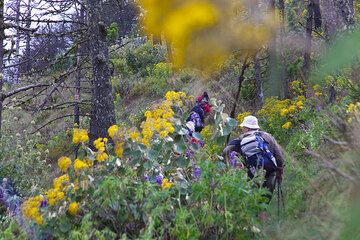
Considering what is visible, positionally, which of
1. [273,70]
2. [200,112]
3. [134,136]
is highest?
[134,136]

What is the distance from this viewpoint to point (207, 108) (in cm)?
908

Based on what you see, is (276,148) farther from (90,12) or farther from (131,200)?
(90,12)

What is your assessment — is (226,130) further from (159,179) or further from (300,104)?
(300,104)

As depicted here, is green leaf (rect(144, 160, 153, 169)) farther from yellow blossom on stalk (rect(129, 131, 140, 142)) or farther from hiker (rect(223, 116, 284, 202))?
hiker (rect(223, 116, 284, 202))

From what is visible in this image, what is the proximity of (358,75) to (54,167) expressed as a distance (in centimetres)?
1205

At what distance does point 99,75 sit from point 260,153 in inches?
119

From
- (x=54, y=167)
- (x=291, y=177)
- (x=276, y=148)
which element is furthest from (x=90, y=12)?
(x=54, y=167)

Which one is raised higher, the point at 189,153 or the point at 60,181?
the point at 60,181

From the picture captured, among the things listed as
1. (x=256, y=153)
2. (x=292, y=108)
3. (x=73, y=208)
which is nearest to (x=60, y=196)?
(x=73, y=208)

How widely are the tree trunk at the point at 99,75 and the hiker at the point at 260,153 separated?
249cm

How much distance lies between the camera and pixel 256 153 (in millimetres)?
5352

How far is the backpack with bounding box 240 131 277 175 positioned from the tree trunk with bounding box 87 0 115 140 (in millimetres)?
2622

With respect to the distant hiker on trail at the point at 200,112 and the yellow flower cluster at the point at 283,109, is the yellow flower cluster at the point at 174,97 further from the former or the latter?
the yellow flower cluster at the point at 283,109

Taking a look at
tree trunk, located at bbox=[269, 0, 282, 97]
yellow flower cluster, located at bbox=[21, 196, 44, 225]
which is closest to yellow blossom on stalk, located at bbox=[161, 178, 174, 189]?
yellow flower cluster, located at bbox=[21, 196, 44, 225]
